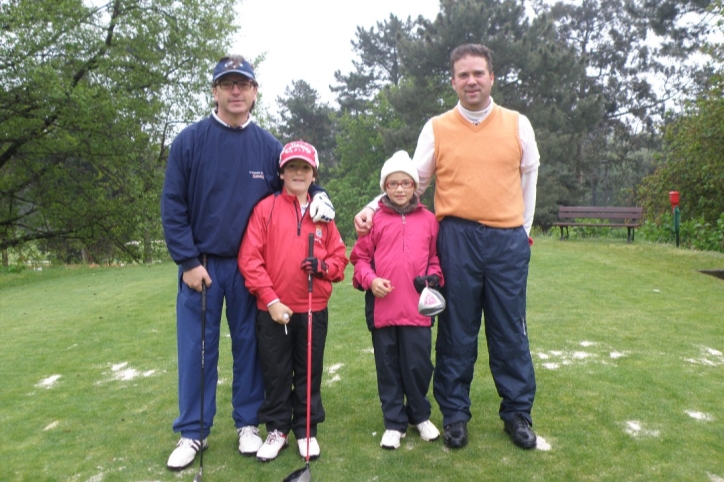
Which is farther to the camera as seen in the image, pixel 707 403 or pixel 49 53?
pixel 49 53

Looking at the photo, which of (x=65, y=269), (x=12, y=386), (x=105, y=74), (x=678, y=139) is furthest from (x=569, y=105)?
(x=12, y=386)

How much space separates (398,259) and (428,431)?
3.26ft

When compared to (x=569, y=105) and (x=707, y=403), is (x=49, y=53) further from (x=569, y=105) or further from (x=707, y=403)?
(x=569, y=105)

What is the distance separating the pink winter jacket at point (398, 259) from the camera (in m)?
3.35

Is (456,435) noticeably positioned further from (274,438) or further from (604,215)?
(604,215)

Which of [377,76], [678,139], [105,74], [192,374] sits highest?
[377,76]

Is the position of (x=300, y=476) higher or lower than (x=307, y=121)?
lower

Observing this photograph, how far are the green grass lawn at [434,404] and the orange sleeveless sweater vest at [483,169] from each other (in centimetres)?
128

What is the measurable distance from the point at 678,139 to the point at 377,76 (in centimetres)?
3145

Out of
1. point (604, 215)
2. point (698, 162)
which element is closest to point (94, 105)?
point (604, 215)

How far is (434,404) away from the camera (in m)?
4.02

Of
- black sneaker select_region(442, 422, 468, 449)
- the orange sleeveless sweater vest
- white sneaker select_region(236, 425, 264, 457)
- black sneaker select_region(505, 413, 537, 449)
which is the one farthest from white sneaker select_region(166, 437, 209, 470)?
the orange sleeveless sweater vest

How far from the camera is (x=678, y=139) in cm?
1619

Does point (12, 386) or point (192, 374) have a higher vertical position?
point (192, 374)
